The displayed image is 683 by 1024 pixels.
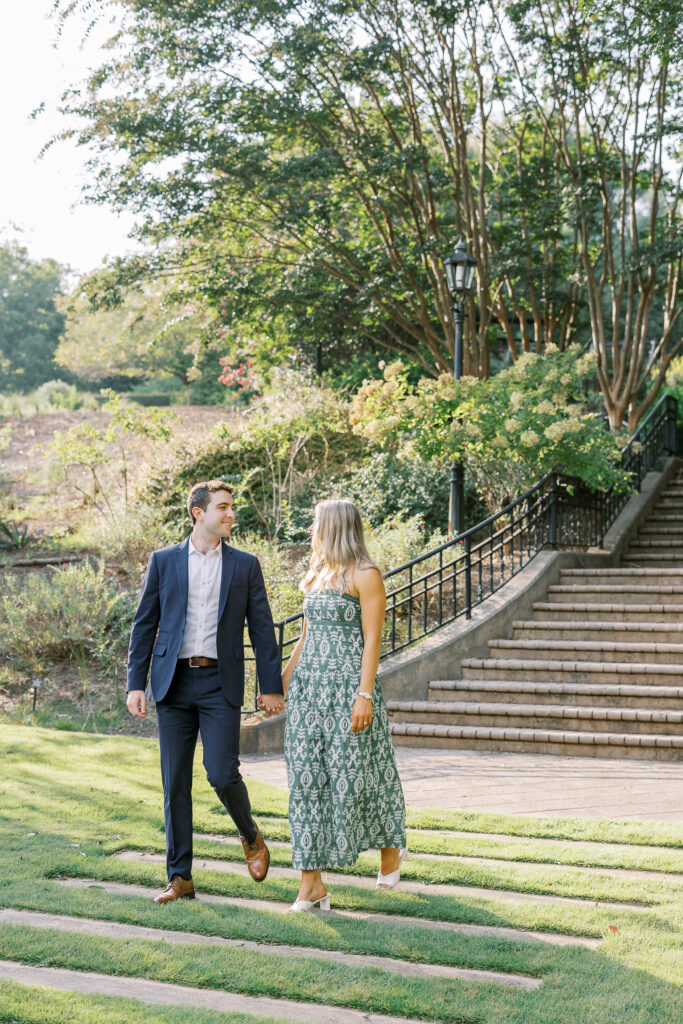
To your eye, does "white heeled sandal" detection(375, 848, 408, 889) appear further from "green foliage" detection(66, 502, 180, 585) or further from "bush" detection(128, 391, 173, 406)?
"bush" detection(128, 391, 173, 406)

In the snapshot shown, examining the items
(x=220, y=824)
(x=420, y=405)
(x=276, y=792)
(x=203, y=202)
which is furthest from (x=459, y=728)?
(x=203, y=202)

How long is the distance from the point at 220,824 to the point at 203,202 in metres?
10.5

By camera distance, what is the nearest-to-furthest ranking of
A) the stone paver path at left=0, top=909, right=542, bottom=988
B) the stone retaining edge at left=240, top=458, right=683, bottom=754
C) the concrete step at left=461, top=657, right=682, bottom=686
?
the stone paver path at left=0, top=909, right=542, bottom=988 < the stone retaining edge at left=240, top=458, right=683, bottom=754 < the concrete step at left=461, top=657, right=682, bottom=686

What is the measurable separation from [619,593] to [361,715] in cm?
673

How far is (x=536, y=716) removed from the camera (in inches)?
320

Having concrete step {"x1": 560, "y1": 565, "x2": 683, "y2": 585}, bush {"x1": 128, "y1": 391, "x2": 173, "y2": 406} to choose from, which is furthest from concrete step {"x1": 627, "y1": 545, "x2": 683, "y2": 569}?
bush {"x1": 128, "y1": 391, "x2": 173, "y2": 406}

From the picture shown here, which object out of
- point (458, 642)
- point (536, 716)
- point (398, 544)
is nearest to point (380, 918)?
point (536, 716)

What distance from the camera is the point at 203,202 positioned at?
13891 mm

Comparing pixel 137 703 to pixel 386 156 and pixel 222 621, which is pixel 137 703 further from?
pixel 386 156

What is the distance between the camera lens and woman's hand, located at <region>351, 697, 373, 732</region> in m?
4.21

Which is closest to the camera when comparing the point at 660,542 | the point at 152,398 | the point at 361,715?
the point at 361,715

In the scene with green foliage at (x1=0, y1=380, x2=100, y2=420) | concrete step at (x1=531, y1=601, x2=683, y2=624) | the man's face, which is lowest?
concrete step at (x1=531, y1=601, x2=683, y2=624)

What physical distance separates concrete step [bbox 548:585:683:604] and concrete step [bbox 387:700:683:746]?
225 centimetres

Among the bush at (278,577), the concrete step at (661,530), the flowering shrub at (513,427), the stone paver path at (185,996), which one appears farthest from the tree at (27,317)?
the stone paver path at (185,996)
